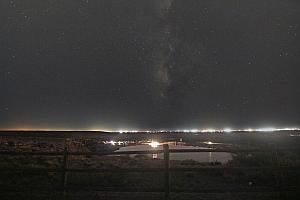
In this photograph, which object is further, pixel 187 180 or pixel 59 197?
pixel 187 180

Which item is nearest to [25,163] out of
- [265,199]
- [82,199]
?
[82,199]

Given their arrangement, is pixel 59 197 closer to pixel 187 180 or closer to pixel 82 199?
pixel 82 199

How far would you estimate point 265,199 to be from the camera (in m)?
7.63

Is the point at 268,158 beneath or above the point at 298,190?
above

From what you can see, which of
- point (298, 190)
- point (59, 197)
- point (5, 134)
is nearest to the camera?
point (298, 190)

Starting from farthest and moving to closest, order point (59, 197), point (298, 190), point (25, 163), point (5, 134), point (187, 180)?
point (25, 163), point (187, 180), point (5, 134), point (59, 197), point (298, 190)

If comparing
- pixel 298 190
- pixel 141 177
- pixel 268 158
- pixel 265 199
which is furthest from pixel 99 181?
pixel 268 158

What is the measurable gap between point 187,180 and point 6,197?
7.45 meters

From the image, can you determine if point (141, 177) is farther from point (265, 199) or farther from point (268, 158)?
point (268, 158)

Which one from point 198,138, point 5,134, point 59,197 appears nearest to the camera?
point 59,197

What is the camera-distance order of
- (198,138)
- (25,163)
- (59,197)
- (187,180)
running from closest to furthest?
(59,197) → (198,138) → (187,180) → (25,163)

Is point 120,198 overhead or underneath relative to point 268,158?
underneath

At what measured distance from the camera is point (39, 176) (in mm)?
13125

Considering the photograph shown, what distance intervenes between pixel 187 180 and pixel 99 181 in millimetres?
3837
